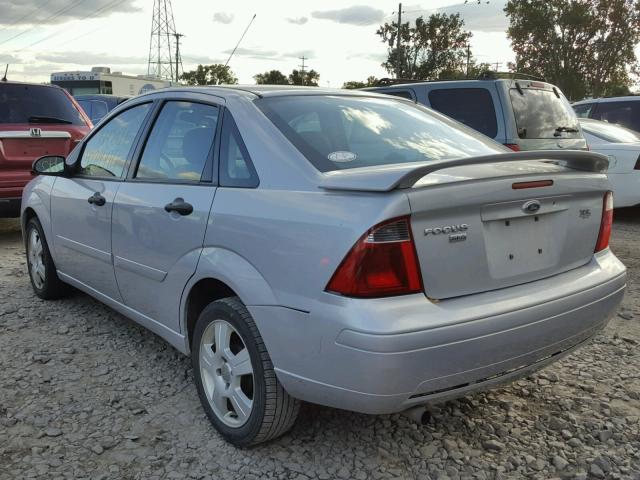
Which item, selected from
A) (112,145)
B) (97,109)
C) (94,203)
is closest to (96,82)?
(97,109)

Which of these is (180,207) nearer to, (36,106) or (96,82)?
(36,106)

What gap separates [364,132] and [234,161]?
661mm

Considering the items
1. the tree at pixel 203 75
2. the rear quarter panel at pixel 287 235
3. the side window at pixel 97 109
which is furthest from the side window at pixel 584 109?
the tree at pixel 203 75

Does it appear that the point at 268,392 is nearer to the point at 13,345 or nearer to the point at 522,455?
the point at 522,455

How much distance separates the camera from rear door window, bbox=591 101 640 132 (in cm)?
984

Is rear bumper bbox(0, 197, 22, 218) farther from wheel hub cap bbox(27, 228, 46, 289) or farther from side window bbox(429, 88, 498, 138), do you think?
side window bbox(429, 88, 498, 138)

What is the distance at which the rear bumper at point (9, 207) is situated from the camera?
646 centimetres

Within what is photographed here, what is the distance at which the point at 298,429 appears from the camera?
9.29 feet

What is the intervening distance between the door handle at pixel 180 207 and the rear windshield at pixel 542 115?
14.4 feet

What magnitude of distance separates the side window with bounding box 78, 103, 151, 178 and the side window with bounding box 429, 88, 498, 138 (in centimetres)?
390

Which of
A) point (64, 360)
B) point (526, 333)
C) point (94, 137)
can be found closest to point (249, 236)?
point (526, 333)

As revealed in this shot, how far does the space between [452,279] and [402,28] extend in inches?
1481

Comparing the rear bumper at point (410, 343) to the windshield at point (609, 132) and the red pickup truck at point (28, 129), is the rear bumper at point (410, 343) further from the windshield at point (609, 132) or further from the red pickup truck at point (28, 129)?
the windshield at point (609, 132)

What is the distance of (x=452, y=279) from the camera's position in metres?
2.21
